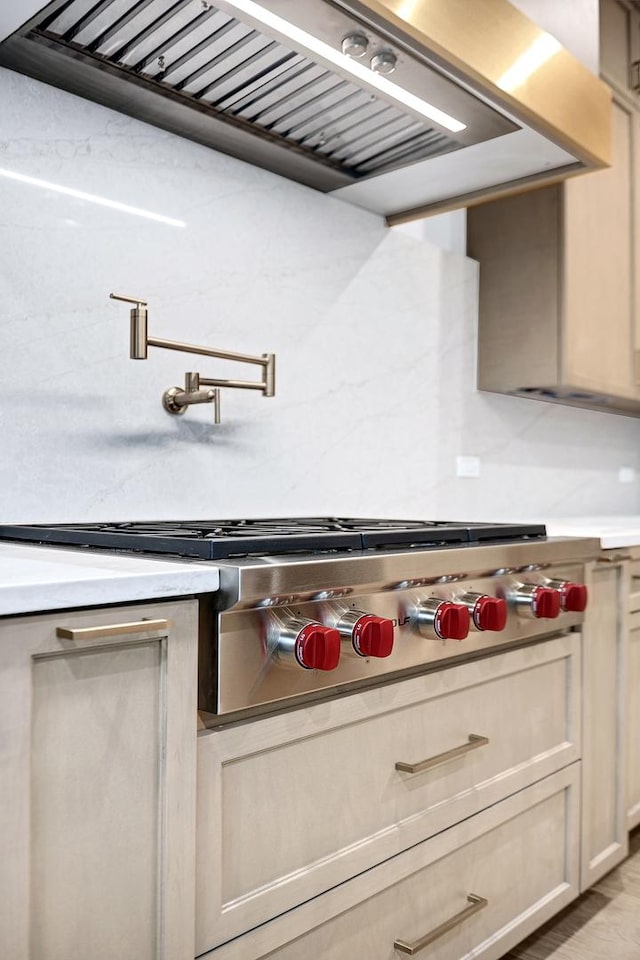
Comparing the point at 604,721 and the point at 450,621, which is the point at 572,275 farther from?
the point at 450,621

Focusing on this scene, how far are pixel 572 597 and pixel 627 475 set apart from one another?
201 cm

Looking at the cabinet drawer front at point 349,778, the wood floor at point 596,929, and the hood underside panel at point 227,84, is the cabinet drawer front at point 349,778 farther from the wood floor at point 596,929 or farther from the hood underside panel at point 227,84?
the hood underside panel at point 227,84

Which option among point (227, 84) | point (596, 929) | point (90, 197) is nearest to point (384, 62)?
point (227, 84)

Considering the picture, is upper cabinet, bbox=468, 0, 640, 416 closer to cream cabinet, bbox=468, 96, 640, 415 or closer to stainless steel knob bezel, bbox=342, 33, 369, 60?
cream cabinet, bbox=468, 96, 640, 415

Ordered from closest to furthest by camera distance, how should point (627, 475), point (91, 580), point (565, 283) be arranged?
1. point (91, 580)
2. point (565, 283)
3. point (627, 475)

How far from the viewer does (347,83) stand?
1576mm

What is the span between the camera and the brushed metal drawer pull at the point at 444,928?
3.98 ft

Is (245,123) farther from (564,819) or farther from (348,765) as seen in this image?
(564,819)

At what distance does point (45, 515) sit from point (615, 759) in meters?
1.35

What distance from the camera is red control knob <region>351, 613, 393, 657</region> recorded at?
3.41 feet

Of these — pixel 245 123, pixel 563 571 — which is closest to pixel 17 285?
pixel 245 123

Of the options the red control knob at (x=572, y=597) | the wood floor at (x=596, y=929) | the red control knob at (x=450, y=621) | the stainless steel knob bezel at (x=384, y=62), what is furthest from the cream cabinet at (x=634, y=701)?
the stainless steel knob bezel at (x=384, y=62)

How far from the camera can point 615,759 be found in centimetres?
186

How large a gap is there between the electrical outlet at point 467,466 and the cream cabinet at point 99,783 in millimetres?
1663
